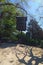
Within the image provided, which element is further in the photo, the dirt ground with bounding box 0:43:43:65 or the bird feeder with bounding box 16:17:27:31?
the bird feeder with bounding box 16:17:27:31

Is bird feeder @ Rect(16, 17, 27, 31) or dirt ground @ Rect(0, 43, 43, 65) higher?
bird feeder @ Rect(16, 17, 27, 31)

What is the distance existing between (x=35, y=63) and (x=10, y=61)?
2.97 ft

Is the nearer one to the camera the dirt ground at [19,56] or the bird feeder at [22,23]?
the dirt ground at [19,56]

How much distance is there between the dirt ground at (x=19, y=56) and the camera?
6.27m

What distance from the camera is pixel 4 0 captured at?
10.3 meters

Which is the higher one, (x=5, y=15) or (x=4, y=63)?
(x=5, y=15)

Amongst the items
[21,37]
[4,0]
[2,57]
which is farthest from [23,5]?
[2,57]

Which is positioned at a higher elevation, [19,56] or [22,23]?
[22,23]

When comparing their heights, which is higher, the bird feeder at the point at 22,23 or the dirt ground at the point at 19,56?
the bird feeder at the point at 22,23

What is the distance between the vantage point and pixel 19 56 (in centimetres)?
691

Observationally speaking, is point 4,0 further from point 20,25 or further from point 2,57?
point 2,57

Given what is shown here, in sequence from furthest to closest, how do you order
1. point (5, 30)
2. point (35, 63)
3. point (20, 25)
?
point (5, 30) → point (20, 25) → point (35, 63)

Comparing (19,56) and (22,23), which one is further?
(22,23)

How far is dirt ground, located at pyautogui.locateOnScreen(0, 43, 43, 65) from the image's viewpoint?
6.27 metres
